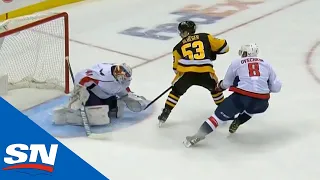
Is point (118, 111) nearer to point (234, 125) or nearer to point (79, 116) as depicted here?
point (79, 116)

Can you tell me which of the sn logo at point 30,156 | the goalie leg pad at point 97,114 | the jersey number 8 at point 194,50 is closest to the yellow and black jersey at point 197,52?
the jersey number 8 at point 194,50

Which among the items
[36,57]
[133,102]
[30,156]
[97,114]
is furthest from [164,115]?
[30,156]

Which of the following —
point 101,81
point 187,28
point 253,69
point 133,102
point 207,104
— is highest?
point 187,28

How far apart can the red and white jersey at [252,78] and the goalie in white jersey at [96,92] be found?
47 centimetres

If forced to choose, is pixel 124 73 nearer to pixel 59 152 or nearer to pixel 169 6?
pixel 59 152

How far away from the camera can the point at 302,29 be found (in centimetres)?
486

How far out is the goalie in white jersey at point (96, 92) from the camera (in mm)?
2947

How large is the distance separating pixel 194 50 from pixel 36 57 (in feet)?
3.21

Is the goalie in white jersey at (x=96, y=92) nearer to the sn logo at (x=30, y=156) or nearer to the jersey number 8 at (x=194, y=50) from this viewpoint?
the jersey number 8 at (x=194, y=50)

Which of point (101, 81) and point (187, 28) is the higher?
point (187, 28)

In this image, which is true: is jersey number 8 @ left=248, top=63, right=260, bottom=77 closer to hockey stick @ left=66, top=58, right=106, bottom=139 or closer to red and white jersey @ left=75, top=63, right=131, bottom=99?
red and white jersey @ left=75, top=63, right=131, bottom=99

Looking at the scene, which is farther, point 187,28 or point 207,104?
point 207,104

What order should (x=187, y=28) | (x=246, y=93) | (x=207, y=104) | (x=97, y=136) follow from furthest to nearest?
(x=207, y=104) → (x=187, y=28) → (x=97, y=136) → (x=246, y=93)

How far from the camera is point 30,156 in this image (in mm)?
2051
